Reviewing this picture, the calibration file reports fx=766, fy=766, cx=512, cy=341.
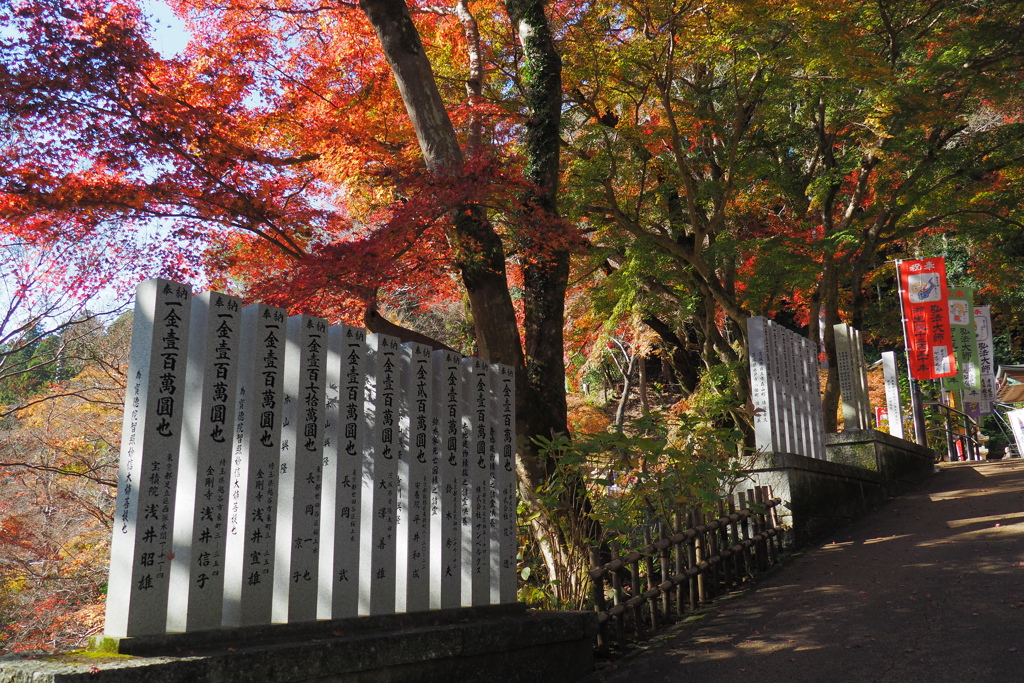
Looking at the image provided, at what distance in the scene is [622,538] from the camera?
6.45m

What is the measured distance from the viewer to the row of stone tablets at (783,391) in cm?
933

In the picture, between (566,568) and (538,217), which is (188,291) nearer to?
(566,568)

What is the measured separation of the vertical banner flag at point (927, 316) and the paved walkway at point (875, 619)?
8226 mm

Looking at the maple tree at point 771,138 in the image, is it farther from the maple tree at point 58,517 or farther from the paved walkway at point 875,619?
the maple tree at point 58,517

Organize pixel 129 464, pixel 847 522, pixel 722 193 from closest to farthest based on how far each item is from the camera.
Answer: pixel 129 464 → pixel 847 522 → pixel 722 193

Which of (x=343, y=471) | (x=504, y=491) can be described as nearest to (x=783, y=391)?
(x=504, y=491)

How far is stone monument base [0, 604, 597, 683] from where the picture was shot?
9.86ft

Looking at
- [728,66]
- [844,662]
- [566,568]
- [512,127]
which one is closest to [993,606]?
[844,662]

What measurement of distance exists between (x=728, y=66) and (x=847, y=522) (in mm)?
8023

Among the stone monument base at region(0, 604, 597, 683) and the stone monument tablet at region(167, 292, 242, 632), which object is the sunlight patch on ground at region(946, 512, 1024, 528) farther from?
the stone monument tablet at region(167, 292, 242, 632)

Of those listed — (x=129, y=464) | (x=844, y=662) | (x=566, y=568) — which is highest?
→ (x=129, y=464)

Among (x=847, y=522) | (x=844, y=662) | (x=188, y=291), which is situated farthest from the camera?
(x=847, y=522)

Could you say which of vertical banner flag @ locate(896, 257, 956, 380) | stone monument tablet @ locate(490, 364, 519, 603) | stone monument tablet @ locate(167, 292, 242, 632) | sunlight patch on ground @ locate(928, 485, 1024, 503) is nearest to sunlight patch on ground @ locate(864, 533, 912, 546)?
sunlight patch on ground @ locate(928, 485, 1024, 503)

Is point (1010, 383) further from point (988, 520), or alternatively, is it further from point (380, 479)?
point (380, 479)
